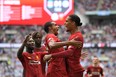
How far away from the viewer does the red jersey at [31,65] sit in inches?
223

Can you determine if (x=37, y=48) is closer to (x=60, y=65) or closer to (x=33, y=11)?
(x=60, y=65)

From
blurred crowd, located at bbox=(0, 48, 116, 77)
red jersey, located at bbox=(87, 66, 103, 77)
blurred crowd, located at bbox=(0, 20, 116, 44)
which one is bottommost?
blurred crowd, located at bbox=(0, 48, 116, 77)

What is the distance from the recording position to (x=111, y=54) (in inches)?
997

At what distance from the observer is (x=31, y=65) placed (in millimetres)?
5684

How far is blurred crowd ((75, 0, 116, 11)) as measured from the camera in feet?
90.4

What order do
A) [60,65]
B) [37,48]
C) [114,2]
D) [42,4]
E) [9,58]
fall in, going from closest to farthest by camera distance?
1. [60,65]
2. [37,48]
3. [42,4]
4. [9,58]
5. [114,2]

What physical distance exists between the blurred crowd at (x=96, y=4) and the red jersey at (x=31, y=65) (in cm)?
2220

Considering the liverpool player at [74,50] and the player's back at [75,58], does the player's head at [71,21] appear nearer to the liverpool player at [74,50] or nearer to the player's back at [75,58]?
the liverpool player at [74,50]


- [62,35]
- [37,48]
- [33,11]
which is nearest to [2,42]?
[62,35]

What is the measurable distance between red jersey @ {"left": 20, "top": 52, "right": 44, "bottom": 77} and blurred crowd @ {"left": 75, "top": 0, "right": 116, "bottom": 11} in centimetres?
2220

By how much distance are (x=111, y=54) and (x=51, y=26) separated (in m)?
20.2

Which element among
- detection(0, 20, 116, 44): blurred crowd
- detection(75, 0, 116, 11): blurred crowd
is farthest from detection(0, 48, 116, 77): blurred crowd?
detection(75, 0, 116, 11): blurred crowd

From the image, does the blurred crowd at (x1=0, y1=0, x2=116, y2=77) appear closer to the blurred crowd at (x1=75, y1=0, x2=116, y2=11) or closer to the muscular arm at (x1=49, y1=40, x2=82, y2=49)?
the blurred crowd at (x1=75, y1=0, x2=116, y2=11)

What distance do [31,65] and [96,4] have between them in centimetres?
2295
